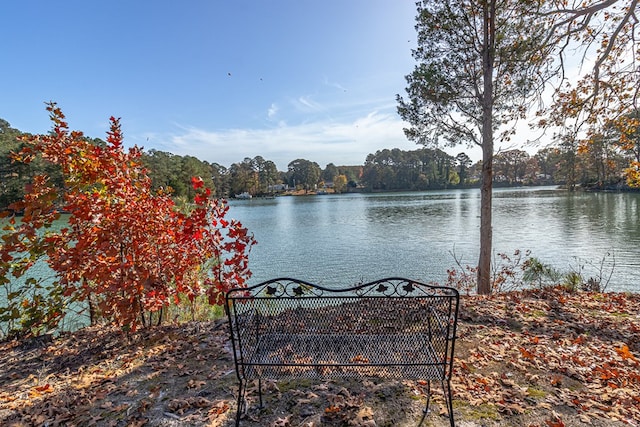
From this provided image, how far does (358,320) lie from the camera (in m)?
2.76

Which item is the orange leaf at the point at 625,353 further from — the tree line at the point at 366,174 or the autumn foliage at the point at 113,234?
the tree line at the point at 366,174

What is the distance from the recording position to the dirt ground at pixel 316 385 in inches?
86.8

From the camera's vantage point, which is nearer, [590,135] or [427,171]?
[590,135]

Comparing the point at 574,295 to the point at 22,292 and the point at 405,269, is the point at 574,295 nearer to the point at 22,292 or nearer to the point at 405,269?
the point at 405,269

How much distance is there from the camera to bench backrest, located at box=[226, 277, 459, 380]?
217cm

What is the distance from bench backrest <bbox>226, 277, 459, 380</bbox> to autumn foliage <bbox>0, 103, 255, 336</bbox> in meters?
0.93

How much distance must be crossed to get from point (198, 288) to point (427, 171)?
87027 mm

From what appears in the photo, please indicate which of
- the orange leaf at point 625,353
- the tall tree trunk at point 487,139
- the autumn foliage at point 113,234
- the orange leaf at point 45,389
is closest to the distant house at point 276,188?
the tall tree trunk at point 487,139

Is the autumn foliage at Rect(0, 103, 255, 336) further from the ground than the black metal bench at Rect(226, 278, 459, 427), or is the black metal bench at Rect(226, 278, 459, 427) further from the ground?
the autumn foliage at Rect(0, 103, 255, 336)

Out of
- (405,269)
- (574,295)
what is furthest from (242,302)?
(405,269)

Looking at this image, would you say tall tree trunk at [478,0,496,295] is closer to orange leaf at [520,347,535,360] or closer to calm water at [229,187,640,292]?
orange leaf at [520,347,535,360]

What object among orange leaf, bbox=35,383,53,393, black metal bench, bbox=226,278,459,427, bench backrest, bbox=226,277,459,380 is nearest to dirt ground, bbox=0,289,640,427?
orange leaf, bbox=35,383,53,393

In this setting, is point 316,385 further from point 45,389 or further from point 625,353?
point 625,353

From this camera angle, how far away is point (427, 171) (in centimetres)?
8400
